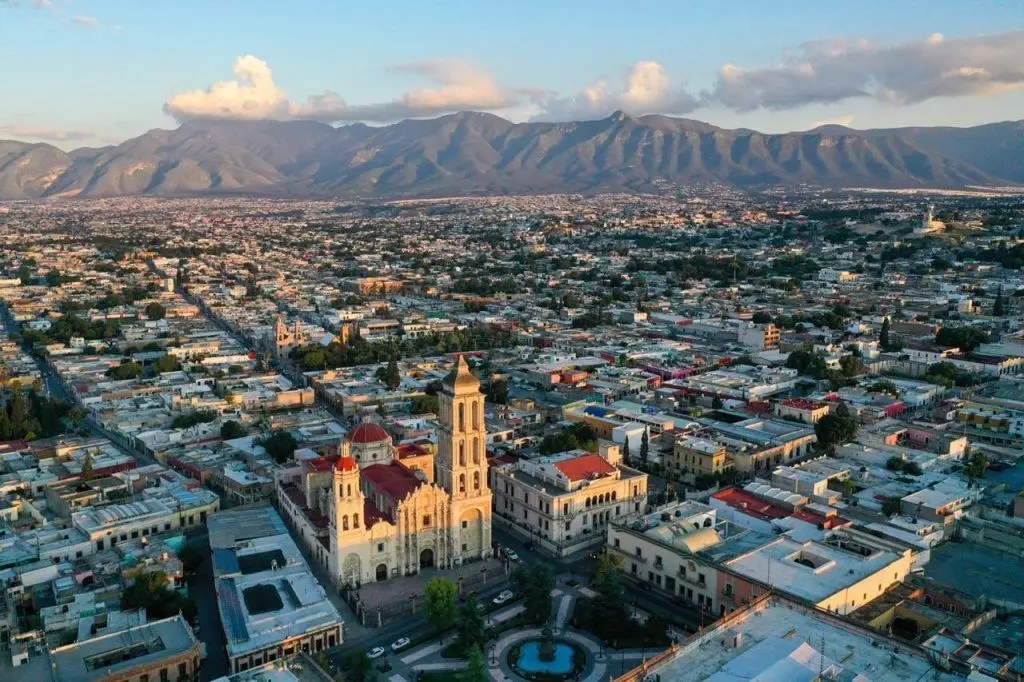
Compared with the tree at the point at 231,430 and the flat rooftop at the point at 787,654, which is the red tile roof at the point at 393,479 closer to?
the flat rooftop at the point at 787,654

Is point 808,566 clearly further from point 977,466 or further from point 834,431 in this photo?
point 834,431

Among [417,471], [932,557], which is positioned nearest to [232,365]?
[417,471]

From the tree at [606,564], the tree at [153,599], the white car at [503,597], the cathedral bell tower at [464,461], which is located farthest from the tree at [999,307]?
the tree at [153,599]

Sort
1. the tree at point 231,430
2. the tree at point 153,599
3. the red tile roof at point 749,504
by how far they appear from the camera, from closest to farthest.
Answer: the tree at point 153,599, the red tile roof at point 749,504, the tree at point 231,430

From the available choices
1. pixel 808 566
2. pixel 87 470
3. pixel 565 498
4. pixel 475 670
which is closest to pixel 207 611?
pixel 475 670

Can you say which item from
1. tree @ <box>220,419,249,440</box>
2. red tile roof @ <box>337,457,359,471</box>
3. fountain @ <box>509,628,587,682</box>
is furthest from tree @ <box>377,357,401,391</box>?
fountain @ <box>509,628,587,682</box>

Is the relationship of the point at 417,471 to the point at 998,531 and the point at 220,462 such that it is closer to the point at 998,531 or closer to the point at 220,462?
the point at 220,462
